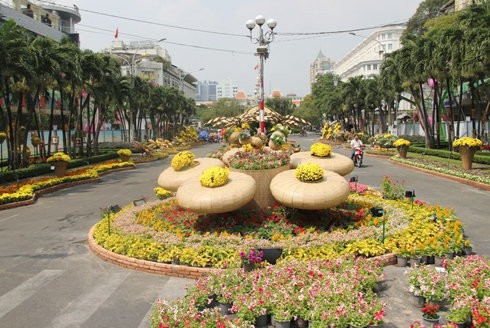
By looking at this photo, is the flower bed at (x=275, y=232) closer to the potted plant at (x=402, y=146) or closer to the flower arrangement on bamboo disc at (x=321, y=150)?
the flower arrangement on bamboo disc at (x=321, y=150)

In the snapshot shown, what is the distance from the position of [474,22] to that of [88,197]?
68.1ft

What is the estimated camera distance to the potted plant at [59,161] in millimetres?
23344

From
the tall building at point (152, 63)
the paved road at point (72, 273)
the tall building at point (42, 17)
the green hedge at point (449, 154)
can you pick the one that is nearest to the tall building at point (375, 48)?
the tall building at point (152, 63)

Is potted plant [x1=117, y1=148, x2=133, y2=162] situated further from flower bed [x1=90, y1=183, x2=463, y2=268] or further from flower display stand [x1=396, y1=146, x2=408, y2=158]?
flower bed [x1=90, y1=183, x2=463, y2=268]

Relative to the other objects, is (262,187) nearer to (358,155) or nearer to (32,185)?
(32,185)

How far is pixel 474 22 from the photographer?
24.0 m

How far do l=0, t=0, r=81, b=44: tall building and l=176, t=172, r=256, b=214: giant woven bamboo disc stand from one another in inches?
1238

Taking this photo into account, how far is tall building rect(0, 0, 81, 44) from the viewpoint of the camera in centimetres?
5016

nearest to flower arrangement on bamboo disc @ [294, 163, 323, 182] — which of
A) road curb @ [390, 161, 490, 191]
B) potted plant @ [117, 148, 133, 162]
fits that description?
road curb @ [390, 161, 490, 191]

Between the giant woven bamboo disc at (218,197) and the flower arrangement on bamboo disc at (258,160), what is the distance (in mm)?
1294

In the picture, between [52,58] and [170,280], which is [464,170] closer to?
[170,280]

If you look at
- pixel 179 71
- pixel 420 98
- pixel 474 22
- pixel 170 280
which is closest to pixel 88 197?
pixel 170 280

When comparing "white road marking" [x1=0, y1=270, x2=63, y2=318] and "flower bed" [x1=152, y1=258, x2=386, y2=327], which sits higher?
"flower bed" [x1=152, y1=258, x2=386, y2=327]

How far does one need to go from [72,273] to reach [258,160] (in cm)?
540
